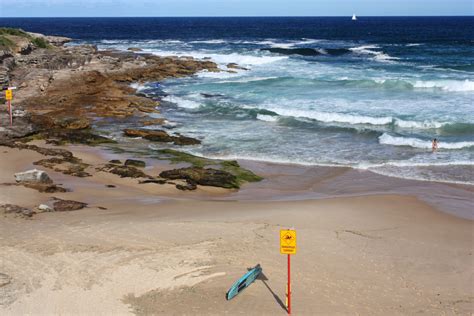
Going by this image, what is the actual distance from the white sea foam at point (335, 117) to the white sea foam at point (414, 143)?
2716mm

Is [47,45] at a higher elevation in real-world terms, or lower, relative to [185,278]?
higher

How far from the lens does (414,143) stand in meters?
21.8

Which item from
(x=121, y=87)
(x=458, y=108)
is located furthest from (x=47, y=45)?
(x=458, y=108)

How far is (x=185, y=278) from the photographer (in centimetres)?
1030

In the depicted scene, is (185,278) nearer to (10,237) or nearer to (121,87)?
(10,237)

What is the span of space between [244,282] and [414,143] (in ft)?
46.0

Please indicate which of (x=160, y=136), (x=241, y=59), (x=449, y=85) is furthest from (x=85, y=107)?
(x=241, y=59)

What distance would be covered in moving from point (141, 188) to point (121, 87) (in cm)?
2126

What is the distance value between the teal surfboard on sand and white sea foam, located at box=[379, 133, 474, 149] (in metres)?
13.2

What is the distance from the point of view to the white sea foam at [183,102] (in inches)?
1215

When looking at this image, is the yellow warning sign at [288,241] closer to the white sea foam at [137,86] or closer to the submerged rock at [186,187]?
the submerged rock at [186,187]

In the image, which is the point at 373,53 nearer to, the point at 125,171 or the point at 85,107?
the point at 85,107

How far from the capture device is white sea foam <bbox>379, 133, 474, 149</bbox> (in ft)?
70.6

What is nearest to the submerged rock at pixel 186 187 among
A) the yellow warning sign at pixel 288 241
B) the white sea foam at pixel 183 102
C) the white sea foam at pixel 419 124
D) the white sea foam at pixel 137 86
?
the yellow warning sign at pixel 288 241
